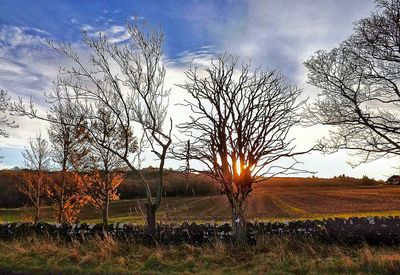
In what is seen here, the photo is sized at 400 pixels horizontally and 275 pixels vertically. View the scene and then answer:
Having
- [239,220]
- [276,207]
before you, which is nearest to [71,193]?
[239,220]

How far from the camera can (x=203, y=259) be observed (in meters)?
10.9

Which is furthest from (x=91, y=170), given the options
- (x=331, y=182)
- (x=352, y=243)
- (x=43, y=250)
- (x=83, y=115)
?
(x=331, y=182)

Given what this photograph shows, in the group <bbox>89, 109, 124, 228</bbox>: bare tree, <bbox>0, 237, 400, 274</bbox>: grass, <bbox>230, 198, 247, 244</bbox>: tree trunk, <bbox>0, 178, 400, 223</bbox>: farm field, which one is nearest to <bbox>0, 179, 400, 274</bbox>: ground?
<bbox>0, 237, 400, 274</bbox>: grass

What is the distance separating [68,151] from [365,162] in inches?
715

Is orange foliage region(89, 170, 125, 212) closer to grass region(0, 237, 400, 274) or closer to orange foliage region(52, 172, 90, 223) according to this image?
orange foliage region(52, 172, 90, 223)

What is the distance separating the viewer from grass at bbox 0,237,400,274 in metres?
9.52

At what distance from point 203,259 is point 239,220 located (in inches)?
87.2

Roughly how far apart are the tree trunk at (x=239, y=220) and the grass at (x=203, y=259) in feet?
1.67

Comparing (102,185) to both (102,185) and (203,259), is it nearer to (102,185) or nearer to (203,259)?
(102,185)

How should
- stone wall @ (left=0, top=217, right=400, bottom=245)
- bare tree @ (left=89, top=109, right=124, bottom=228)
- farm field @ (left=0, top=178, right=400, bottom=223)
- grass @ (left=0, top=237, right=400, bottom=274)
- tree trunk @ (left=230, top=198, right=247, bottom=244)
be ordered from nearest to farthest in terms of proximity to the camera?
grass @ (left=0, top=237, right=400, bottom=274) → tree trunk @ (left=230, top=198, right=247, bottom=244) → stone wall @ (left=0, top=217, right=400, bottom=245) → bare tree @ (left=89, top=109, right=124, bottom=228) → farm field @ (left=0, top=178, right=400, bottom=223)

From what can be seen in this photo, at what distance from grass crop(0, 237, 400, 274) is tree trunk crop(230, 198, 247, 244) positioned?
0.51 meters

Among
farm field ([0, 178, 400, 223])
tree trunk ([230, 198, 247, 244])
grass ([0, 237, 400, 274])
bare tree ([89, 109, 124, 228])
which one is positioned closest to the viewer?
grass ([0, 237, 400, 274])

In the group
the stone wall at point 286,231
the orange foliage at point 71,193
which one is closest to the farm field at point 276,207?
the orange foliage at point 71,193

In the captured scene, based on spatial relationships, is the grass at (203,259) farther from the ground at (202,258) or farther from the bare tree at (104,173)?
the bare tree at (104,173)
